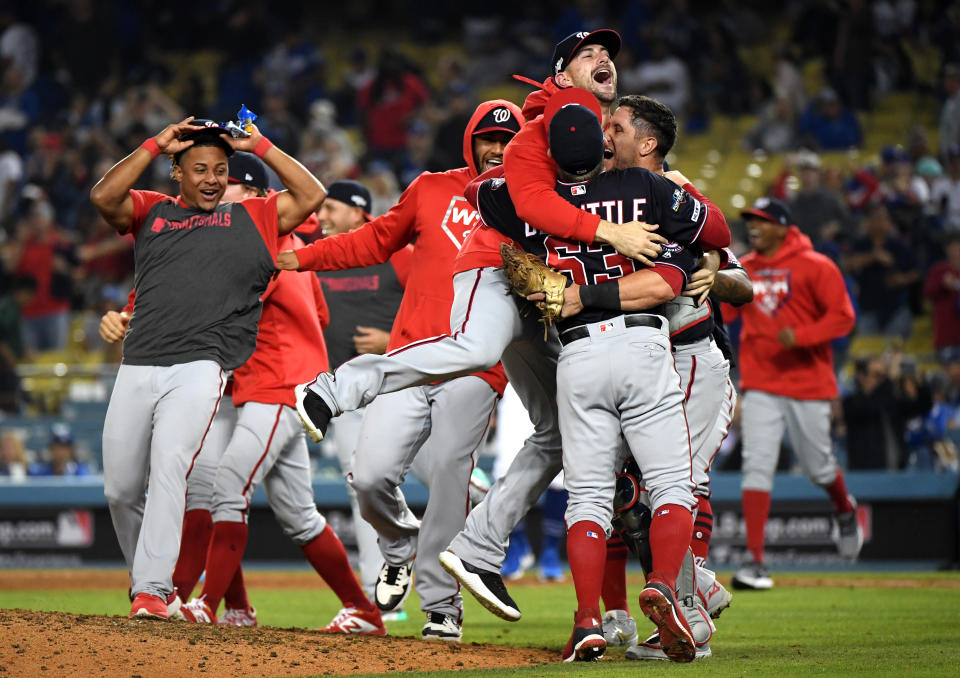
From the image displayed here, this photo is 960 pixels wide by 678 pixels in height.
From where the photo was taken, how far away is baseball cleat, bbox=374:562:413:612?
6715mm

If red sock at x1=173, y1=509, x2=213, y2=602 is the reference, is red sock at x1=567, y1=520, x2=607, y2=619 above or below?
above

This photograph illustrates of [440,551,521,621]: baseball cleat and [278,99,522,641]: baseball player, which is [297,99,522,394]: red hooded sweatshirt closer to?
[278,99,522,641]: baseball player

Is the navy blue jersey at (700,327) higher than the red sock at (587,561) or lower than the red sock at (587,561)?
higher

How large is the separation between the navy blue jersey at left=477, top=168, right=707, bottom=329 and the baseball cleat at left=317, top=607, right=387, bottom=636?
2.13 meters

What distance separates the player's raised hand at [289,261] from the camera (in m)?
5.96

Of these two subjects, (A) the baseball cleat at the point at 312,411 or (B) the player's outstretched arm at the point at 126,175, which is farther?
(B) the player's outstretched arm at the point at 126,175

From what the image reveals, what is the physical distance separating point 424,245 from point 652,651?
88.9 inches

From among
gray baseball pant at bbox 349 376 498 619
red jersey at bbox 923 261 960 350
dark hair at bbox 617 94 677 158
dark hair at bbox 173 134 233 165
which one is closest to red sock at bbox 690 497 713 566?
gray baseball pant at bbox 349 376 498 619

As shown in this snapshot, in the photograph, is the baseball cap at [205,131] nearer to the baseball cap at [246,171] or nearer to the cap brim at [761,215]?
the baseball cap at [246,171]

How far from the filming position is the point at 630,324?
4.97 meters

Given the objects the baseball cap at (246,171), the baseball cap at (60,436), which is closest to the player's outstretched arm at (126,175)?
the baseball cap at (246,171)

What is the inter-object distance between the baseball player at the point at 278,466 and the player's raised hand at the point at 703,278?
224 cm

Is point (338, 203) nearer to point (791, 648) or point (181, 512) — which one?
point (181, 512)

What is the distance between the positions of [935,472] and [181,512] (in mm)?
7689
